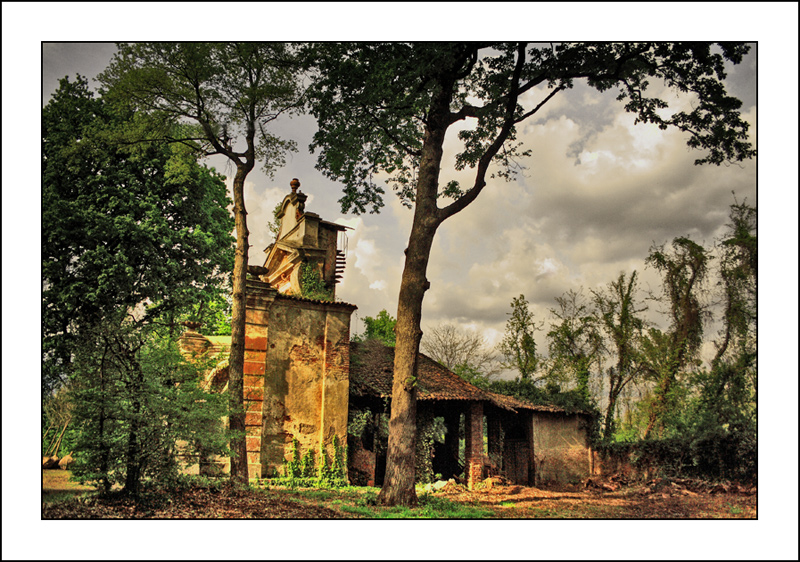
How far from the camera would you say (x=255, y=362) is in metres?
12.5

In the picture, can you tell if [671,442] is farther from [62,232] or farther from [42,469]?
[62,232]

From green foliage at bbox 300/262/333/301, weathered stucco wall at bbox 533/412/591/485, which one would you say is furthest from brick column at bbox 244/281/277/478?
weathered stucco wall at bbox 533/412/591/485

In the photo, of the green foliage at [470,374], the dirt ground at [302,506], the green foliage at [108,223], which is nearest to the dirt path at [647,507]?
the dirt ground at [302,506]

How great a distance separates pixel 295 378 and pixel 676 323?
37.0 feet

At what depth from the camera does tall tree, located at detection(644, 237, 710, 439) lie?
14656mm

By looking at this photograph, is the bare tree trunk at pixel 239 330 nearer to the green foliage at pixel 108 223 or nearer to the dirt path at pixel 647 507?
the green foliage at pixel 108 223

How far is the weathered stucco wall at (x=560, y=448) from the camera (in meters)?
17.7

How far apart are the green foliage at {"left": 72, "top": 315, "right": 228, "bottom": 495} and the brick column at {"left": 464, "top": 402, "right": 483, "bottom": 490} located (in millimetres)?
10367

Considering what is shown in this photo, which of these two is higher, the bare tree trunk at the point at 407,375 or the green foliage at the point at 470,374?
the bare tree trunk at the point at 407,375

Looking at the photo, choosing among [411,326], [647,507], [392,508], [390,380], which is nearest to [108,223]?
[411,326]

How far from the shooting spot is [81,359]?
256 inches

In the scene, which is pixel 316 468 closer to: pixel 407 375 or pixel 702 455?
pixel 407 375

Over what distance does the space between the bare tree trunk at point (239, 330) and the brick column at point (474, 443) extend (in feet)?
25.2

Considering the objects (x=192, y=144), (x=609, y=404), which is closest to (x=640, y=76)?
(x=192, y=144)
